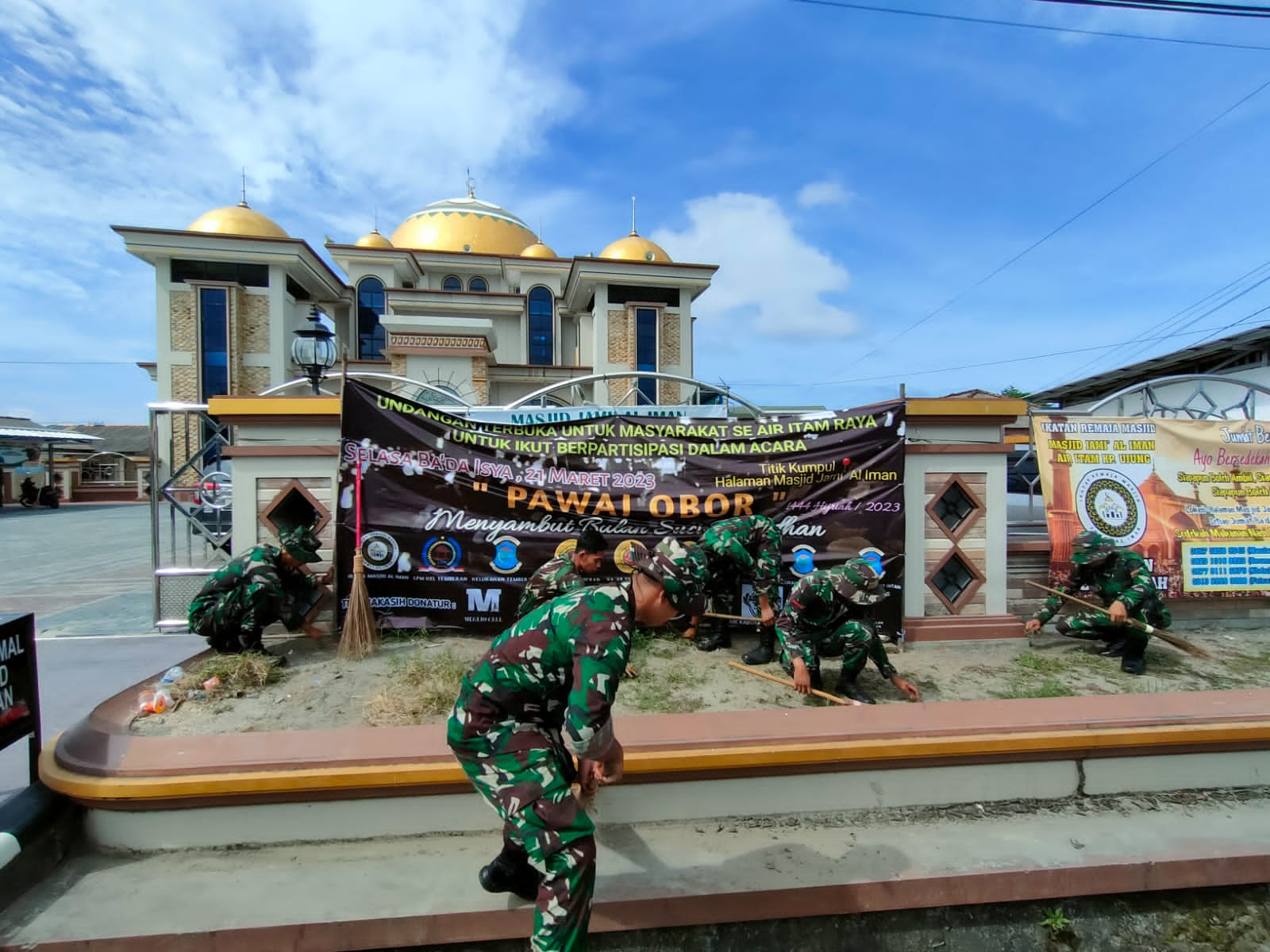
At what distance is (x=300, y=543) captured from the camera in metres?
5.27

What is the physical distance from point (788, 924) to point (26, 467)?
42027 millimetres

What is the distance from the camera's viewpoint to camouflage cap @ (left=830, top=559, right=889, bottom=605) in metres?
4.52

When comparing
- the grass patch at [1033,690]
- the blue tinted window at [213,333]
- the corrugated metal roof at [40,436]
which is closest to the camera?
the grass patch at [1033,690]

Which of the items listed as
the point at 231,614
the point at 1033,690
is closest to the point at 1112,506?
the point at 1033,690

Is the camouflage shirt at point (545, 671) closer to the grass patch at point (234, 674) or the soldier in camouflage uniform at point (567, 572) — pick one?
the soldier in camouflage uniform at point (567, 572)

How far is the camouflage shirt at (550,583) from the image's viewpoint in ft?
15.3

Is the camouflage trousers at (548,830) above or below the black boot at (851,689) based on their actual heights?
above

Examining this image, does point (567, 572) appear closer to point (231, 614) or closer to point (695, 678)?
point (695, 678)

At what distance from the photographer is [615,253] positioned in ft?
97.4

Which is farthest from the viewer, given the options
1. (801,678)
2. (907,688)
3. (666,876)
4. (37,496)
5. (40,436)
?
(37,496)

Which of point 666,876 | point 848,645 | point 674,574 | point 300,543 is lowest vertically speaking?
point 666,876

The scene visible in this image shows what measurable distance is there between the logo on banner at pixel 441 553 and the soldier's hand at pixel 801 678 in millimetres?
3039

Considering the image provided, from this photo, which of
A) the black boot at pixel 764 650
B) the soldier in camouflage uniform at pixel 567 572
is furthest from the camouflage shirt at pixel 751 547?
the soldier in camouflage uniform at pixel 567 572

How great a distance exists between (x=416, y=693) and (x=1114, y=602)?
5.78m
